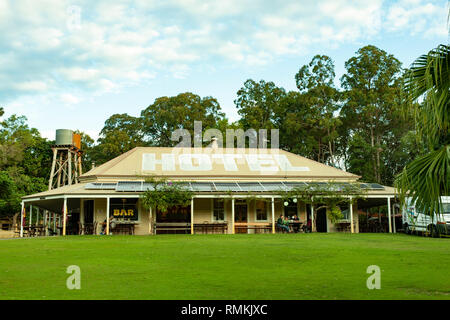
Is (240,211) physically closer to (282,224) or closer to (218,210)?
(218,210)

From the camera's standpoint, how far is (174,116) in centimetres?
5125

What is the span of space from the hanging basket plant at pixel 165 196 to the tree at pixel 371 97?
24.0 meters

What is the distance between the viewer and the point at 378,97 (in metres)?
46.4

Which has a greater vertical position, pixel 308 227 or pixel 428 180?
pixel 428 180

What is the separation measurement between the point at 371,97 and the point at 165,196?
27.0m

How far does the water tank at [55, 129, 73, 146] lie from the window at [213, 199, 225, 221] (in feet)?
59.2

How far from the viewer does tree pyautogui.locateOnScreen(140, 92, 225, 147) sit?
51312 millimetres

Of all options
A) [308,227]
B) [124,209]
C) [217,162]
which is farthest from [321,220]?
[124,209]

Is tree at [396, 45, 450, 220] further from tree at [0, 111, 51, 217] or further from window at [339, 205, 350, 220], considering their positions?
tree at [0, 111, 51, 217]

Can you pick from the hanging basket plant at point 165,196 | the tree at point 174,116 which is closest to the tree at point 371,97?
the tree at point 174,116

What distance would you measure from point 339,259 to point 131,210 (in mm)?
18756

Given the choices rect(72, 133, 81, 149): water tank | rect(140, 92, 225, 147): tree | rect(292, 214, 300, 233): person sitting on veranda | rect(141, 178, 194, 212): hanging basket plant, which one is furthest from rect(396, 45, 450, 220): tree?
rect(140, 92, 225, 147): tree

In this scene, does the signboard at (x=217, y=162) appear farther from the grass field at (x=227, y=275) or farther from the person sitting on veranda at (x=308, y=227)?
the grass field at (x=227, y=275)
